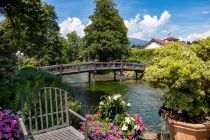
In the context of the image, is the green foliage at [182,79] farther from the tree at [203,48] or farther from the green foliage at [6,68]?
the green foliage at [6,68]

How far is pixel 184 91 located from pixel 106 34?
1424 inches

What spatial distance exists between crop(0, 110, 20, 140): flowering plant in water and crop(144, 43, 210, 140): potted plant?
3.10 metres

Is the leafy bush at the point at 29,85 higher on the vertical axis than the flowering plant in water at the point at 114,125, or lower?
higher

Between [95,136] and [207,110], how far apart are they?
2601mm

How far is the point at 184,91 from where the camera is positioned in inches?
265

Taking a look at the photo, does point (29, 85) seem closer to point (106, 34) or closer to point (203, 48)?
point (203, 48)

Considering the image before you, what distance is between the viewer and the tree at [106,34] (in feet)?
139

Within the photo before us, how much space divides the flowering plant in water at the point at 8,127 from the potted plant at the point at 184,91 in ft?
10.2

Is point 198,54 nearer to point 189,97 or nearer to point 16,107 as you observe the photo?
point 189,97

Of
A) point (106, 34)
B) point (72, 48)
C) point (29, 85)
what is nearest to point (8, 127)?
point (29, 85)

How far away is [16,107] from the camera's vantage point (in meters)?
6.79

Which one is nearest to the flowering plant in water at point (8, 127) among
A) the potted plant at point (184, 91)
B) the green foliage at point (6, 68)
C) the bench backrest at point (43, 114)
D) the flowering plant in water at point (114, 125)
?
the bench backrest at point (43, 114)

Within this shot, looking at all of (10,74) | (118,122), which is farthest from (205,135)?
(10,74)

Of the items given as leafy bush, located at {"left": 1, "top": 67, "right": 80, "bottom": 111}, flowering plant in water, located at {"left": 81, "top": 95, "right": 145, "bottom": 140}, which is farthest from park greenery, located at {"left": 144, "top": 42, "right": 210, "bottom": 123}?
leafy bush, located at {"left": 1, "top": 67, "right": 80, "bottom": 111}
